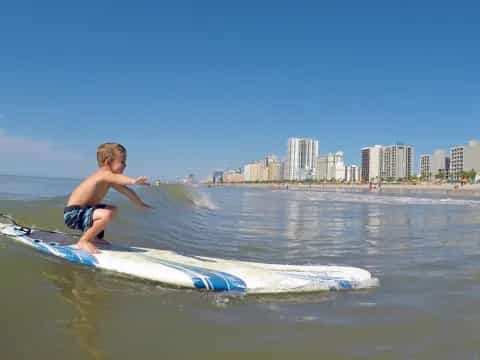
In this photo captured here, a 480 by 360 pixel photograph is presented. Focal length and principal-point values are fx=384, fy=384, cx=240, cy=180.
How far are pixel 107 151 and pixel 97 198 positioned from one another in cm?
59

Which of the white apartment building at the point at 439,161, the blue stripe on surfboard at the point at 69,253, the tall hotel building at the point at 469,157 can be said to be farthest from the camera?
the white apartment building at the point at 439,161

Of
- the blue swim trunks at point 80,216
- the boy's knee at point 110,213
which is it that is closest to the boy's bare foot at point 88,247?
the blue swim trunks at point 80,216

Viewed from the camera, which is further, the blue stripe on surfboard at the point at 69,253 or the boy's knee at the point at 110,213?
the boy's knee at the point at 110,213

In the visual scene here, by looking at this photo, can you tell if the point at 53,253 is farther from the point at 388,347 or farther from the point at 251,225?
the point at 251,225

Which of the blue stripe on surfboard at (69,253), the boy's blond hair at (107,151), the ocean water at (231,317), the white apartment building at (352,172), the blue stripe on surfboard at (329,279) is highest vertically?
the white apartment building at (352,172)

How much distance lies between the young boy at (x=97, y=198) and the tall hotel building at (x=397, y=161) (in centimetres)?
16645

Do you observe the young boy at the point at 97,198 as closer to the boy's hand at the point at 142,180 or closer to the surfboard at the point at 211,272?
the surfboard at the point at 211,272

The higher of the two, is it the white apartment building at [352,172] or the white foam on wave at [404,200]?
the white apartment building at [352,172]

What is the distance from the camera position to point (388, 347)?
2625 millimetres

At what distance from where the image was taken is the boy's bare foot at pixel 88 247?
174 inches

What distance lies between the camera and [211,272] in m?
3.92

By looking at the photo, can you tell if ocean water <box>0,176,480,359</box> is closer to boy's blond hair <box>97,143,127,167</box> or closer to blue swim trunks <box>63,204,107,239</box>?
blue swim trunks <box>63,204,107,239</box>

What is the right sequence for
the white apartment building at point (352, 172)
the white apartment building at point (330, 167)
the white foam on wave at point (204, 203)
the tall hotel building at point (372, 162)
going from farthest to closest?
the white apartment building at point (330, 167) < the white apartment building at point (352, 172) < the tall hotel building at point (372, 162) < the white foam on wave at point (204, 203)

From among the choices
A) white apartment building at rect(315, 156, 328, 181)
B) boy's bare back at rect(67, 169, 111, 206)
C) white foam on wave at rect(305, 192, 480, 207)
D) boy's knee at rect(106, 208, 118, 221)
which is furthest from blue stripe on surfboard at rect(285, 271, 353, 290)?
white apartment building at rect(315, 156, 328, 181)
